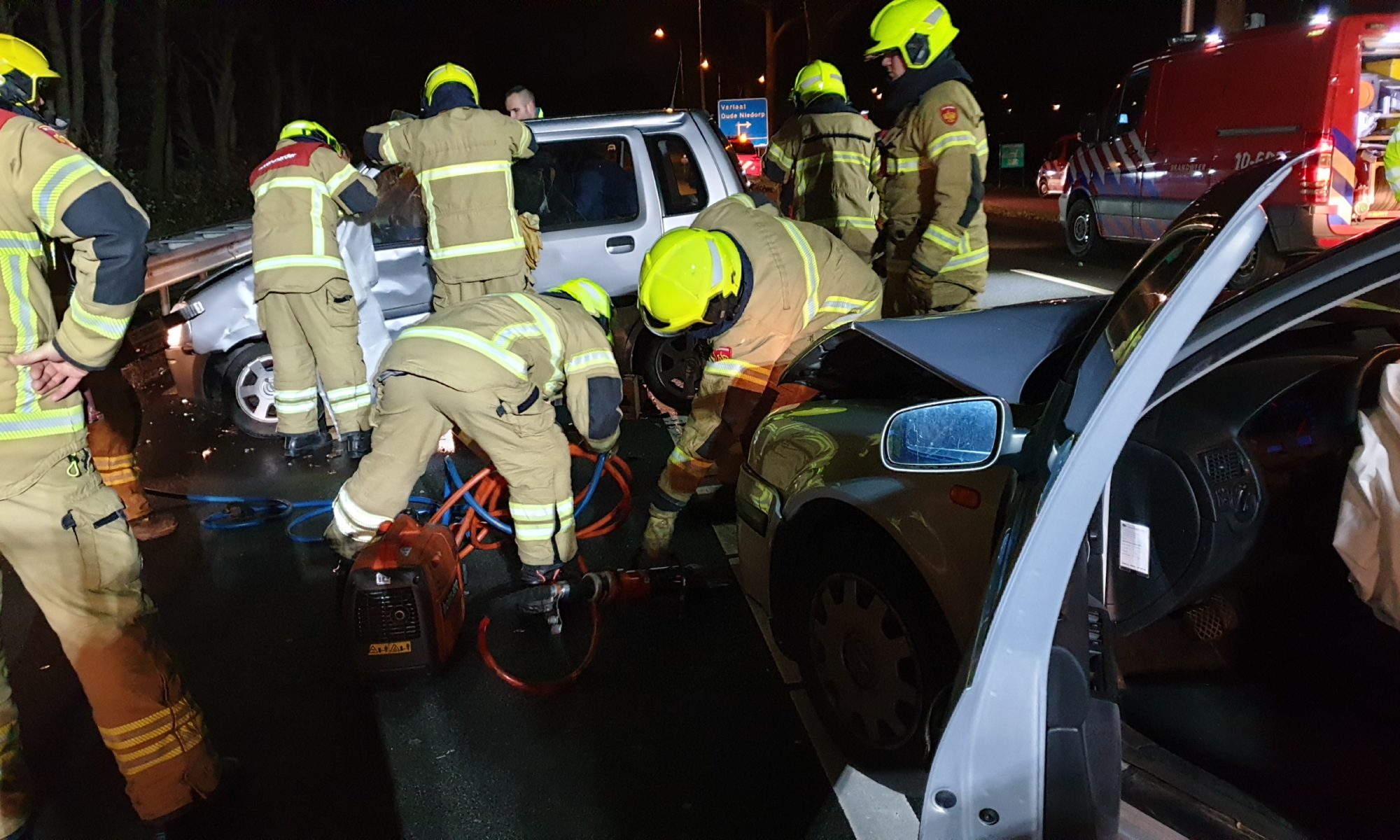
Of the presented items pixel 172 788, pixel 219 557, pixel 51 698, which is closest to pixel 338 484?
pixel 219 557

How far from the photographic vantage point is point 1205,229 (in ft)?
4.80

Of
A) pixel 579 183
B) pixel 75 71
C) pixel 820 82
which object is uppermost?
pixel 75 71

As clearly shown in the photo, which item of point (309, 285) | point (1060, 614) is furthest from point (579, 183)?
point (1060, 614)

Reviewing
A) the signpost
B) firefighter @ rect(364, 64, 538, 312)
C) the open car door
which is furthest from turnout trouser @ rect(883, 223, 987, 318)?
the signpost

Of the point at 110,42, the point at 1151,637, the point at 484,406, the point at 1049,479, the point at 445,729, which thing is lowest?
→ the point at 445,729

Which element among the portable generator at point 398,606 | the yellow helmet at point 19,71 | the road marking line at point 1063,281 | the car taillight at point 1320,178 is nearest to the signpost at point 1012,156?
the road marking line at point 1063,281

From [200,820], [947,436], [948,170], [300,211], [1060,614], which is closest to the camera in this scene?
[1060,614]

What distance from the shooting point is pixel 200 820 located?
8.32ft

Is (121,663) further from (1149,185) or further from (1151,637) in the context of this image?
(1149,185)

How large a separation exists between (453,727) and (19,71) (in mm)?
2184

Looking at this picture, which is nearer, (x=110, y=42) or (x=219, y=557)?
(x=219, y=557)

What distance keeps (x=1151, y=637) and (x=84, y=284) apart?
278cm

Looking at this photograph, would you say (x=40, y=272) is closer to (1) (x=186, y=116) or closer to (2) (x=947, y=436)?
(2) (x=947, y=436)

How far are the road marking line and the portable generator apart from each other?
745cm
